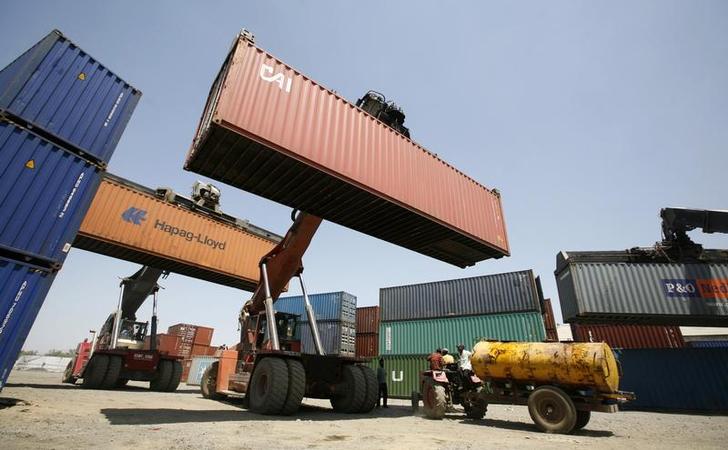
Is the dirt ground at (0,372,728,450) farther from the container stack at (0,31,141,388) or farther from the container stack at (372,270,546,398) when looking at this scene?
the container stack at (372,270,546,398)

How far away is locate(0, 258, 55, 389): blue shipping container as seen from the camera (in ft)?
18.2

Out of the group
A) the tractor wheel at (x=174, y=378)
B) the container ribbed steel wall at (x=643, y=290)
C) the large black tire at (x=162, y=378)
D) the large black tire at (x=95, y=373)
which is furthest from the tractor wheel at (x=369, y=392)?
the container ribbed steel wall at (x=643, y=290)

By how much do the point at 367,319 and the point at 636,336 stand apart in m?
16.0

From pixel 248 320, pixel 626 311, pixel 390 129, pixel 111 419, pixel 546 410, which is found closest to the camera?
pixel 111 419

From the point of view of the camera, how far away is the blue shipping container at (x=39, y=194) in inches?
234

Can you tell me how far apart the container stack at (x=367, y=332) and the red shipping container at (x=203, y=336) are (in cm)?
1727

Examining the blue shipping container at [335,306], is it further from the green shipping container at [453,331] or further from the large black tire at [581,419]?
the large black tire at [581,419]

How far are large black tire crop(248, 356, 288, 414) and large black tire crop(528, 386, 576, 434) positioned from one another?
523cm

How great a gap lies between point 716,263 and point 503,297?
8.70 m

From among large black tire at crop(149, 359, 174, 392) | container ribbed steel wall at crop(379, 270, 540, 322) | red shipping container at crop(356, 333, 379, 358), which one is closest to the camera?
large black tire at crop(149, 359, 174, 392)

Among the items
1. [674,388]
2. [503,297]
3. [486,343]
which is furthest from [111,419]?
[674,388]

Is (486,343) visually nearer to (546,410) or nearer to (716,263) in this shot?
(546,410)

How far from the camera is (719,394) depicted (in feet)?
46.2

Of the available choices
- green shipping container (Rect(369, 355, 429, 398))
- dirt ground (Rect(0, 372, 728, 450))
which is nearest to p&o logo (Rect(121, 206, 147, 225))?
dirt ground (Rect(0, 372, 728, 450))
